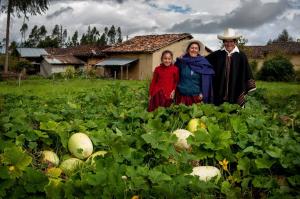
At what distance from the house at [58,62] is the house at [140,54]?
5.26 meters

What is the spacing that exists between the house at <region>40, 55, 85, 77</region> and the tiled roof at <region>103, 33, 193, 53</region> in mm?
6214

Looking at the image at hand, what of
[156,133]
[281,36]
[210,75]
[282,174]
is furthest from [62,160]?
[281,36]

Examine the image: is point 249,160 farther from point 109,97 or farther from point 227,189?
point 109,97

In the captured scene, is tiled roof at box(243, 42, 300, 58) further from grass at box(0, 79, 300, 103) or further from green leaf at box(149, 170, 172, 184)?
green leaf at box(149, 170, 172, 184)

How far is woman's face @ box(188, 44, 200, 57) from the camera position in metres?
6.01

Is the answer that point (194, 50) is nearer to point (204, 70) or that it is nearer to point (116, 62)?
point (204, 70)

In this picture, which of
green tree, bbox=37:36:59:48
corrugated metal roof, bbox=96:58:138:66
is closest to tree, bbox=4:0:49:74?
corrugated metal roof, bbox=96:58:138:66

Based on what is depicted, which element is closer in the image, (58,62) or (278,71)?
(278,71)

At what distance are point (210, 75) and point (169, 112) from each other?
6.78 ft

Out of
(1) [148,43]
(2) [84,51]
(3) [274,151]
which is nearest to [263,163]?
(3) [274,151]

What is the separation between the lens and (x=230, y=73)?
649 cm

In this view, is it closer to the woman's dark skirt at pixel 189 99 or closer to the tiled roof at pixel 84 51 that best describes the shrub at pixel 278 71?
the tiled roof at pixel 84 51

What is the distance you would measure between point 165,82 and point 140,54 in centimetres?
3189

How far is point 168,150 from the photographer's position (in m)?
3.44
